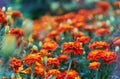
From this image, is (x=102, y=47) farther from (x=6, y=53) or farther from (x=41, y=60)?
(x=6, y=53)

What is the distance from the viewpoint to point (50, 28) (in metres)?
4.77

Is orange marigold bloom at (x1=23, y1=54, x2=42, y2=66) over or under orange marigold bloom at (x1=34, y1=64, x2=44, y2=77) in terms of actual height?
over

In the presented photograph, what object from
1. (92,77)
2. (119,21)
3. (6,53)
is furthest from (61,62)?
(119,21)

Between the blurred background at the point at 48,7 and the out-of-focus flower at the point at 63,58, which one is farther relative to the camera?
the blurred background at the point at 48,7

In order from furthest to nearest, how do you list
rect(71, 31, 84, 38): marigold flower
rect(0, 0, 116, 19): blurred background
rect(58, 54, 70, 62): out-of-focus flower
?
rect(0, 0, 116, 19): blurred background
rect(71, 31, 84, 38): marigold flower
rect(58, 54, 70, 62): out-of-focus flower

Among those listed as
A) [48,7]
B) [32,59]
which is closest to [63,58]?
[32,59]

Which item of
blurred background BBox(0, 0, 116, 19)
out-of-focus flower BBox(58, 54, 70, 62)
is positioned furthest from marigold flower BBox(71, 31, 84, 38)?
blurred background BBox(0, 0, 116, 19)

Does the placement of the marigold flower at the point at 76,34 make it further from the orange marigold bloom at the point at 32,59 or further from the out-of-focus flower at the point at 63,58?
the orange marigold bloom at the point at 32,59

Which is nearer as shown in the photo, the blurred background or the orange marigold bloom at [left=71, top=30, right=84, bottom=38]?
the orange marigold bloom at [left=71, top=30, right=84, bottom=38]

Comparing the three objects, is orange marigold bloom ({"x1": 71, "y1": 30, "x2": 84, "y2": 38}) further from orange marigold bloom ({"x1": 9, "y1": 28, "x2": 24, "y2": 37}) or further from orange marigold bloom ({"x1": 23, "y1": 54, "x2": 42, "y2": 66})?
orange marigold bloom ({"x1": 23, "y1": 54, "x2": 42, "y2": 66})

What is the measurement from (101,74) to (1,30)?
0.71 meters

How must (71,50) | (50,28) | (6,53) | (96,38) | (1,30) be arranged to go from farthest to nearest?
(50,28) < (96,38) < (1,30) < (71,50) < (6,53)

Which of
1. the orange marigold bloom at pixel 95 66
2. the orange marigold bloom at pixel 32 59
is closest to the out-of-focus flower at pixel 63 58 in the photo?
the orange marigold bloom at pixel 95 66

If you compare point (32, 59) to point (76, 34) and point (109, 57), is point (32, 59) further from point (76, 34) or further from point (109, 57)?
point (76, 34)
